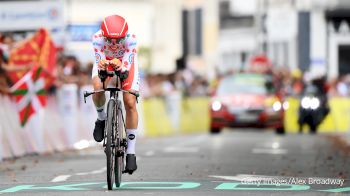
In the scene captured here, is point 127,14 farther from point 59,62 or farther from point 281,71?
point 59,62

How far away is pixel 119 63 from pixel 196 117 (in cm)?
3001

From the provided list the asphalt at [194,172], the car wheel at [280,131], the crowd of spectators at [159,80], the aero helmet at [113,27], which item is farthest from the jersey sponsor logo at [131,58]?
the car wheel at [280,131]

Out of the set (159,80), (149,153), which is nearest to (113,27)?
(149,153)

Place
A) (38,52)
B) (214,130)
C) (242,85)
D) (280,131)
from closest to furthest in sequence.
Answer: (38,52), (242,85), (214,130), (280,131)

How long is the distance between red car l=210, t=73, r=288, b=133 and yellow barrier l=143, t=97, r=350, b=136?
183 centimetres

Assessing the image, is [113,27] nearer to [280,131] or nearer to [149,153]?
[149,153]

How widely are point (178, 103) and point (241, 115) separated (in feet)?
19.0

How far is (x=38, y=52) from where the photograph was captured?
25.8 m

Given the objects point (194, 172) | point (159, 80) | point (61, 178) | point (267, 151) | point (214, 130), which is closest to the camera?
point (61, 178)

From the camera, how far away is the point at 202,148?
87.4 ft

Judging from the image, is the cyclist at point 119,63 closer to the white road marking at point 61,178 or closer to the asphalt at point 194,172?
the asphalt at point 194,172

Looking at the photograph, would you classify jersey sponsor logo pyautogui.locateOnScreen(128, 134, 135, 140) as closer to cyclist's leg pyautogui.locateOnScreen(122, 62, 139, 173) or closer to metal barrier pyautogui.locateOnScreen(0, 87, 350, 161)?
cyclist's leg pyautogui.locateOnScreen(122, 62, 139, 173)

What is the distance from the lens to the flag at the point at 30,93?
23.9 metres

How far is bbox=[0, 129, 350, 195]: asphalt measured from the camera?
14.8 m
